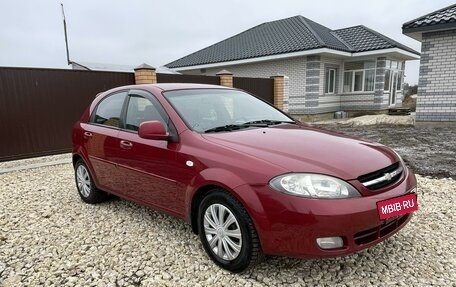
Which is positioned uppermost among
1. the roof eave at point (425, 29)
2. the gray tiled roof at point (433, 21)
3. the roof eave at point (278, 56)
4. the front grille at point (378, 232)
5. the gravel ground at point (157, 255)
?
the gray tiled roof at point (433, 21)

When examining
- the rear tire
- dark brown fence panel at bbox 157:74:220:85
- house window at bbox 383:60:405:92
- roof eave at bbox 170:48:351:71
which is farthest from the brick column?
the rear tire

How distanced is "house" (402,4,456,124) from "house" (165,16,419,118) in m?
4.51

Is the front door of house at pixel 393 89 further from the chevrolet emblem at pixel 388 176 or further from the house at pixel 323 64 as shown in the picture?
the chevrolet emblem at pixel 388 176

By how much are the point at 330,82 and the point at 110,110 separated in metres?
14.8

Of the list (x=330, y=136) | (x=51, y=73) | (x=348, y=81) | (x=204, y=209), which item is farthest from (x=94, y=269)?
(x=348, y=81)

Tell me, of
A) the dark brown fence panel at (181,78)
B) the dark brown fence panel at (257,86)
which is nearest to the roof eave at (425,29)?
the dark brown fence panel at (257,86)

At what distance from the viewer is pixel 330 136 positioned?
9.82 ft

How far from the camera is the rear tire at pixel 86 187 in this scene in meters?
4.20

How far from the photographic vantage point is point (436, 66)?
1027cm

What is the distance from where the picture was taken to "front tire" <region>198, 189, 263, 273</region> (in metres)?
2.40

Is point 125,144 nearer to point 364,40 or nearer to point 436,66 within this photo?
point 436,66

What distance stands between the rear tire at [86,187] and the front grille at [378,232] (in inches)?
126

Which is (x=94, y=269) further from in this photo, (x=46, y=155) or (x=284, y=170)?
(x=46, y=155)

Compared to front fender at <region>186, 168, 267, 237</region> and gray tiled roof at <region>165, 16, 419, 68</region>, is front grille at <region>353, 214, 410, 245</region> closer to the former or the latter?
front fender at <region>186, 168, 267, 237</region>
